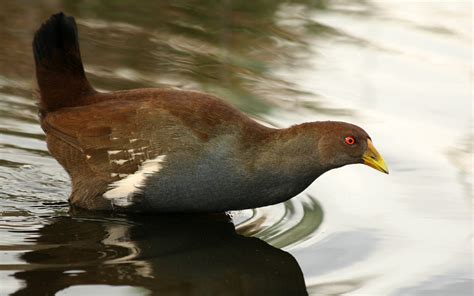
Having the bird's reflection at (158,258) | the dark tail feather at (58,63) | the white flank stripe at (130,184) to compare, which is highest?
the dark tail feather at (58,63)

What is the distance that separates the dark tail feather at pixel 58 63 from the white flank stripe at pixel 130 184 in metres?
0.66

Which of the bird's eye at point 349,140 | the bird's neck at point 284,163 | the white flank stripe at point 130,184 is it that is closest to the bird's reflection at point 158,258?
the white flank stripe at point 130,184

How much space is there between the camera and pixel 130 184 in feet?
25.3

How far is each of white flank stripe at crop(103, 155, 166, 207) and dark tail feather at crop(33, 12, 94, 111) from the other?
66cm

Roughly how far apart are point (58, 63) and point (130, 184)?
3.15 feet

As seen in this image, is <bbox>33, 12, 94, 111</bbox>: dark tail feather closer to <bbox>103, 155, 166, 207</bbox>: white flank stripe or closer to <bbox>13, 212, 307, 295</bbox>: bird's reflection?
<bbox>103, 155, 166, 207</bbox>: white flank stripe

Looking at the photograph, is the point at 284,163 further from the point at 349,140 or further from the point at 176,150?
the point at 176,150

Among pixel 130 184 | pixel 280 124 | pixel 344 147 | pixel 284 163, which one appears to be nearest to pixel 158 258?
pixel 130 184

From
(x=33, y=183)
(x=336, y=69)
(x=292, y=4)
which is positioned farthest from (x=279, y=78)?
(x=33, y=183)

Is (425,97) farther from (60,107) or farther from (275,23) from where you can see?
(60,107)

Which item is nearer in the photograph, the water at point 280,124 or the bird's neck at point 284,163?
the water at point 280,124

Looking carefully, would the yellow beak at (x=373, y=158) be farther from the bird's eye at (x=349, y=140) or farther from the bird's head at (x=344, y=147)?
the bird's eye at (x=349, y=140)

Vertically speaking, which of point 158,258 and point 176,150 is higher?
point 176,150

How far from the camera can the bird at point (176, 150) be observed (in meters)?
7.60
